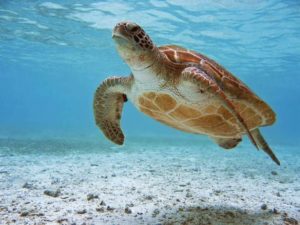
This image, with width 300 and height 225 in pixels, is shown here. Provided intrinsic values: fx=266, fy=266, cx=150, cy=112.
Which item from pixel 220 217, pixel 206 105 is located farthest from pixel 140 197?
pixel 206 105

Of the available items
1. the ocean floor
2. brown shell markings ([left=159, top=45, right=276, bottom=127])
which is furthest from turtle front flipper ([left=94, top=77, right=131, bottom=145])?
brown shell markings ([left=159, top=45, right=276, bottom=127])

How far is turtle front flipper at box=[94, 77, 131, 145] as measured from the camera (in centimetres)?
Answer: 554

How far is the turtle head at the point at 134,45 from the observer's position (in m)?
3.55

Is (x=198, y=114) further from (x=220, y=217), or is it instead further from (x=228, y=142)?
(x=228, y=142)

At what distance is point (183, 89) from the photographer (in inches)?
161

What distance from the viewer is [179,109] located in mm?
4465

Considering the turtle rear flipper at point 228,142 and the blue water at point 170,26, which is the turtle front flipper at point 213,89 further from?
the blue water at point 170,26

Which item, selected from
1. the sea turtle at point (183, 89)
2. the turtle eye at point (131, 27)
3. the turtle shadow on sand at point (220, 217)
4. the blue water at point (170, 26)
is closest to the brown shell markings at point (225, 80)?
the sea turtle at point (183, 89)

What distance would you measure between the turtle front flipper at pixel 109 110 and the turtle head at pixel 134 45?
1649 millimetres

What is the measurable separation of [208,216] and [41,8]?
17.9 meters

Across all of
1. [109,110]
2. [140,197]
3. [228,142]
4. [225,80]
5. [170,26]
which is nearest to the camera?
[225,80]

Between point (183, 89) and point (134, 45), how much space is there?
1.03 m

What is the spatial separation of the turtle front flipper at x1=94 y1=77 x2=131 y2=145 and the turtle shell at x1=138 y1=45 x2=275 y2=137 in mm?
875

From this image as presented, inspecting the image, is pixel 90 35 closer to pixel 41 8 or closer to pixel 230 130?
pixel 41 8
